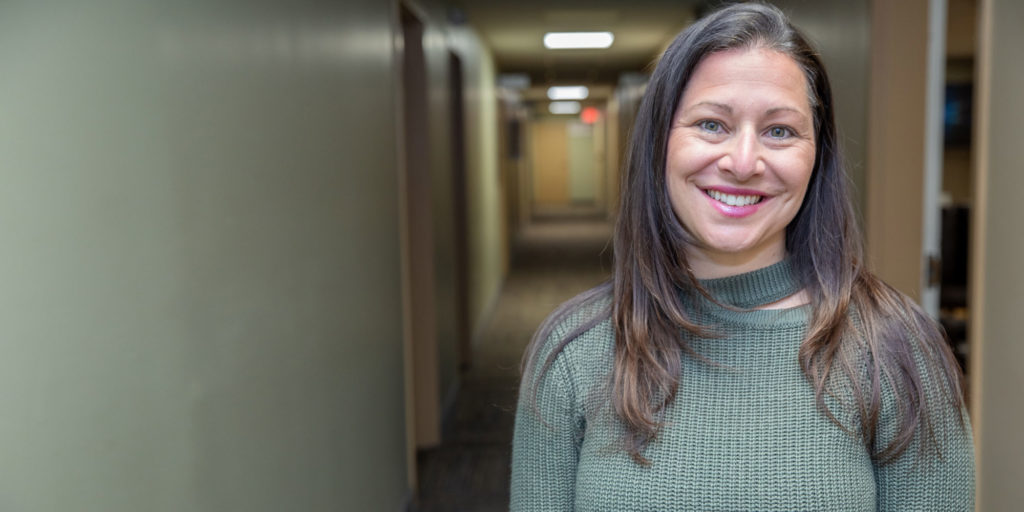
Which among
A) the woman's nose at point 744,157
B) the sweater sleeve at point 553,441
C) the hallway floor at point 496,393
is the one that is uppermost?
the woman's nose at point 744,157

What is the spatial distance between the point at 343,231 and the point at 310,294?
331mm

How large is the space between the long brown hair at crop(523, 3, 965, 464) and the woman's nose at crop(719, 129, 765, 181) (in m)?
0.08

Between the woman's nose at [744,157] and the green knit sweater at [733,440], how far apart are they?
151 millimetres

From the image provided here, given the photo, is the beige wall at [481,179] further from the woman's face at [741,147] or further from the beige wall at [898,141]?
the woman's face at [741,147]

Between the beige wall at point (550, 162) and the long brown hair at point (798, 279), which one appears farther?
the beige wall at point (550, 162)

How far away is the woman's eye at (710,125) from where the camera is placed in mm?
1008

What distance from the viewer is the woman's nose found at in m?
0.97

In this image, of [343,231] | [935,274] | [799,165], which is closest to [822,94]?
[799,165]

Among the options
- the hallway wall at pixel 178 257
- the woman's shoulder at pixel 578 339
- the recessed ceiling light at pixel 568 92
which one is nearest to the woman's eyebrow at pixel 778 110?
the woman's shoulder at pixel 578 339

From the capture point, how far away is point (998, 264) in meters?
2.08

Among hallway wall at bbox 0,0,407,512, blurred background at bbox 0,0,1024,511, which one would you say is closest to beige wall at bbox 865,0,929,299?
blurred background at bbox 0,0,1024,511

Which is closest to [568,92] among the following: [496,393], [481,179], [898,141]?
[481,179]

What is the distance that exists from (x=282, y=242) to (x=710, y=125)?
1116 millimetres

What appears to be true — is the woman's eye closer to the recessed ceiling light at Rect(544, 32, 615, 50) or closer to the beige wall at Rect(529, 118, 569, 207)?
the recessed ceiling light at Rect(544, 32, 615, 50)
